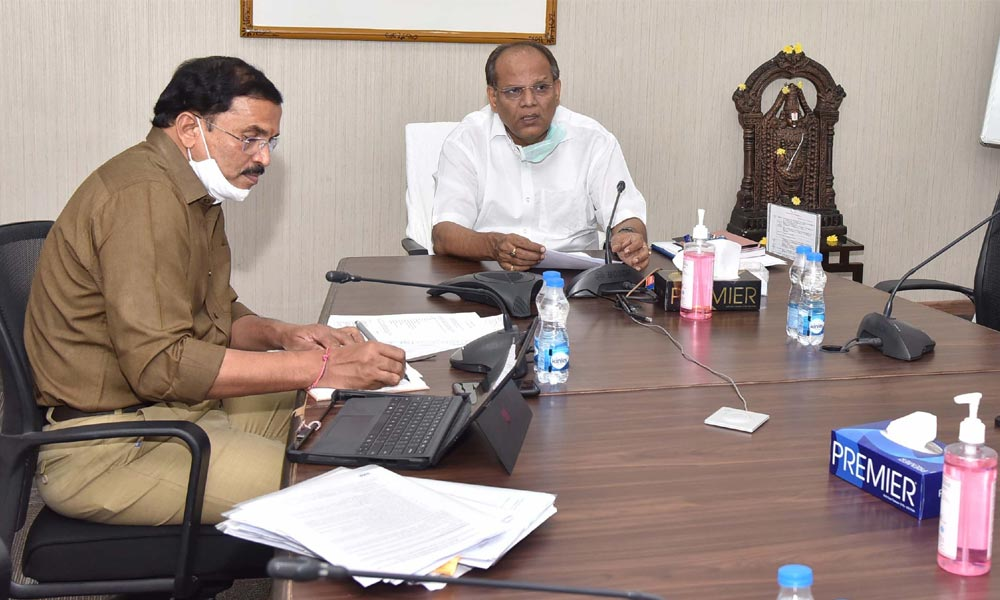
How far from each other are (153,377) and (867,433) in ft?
3.57

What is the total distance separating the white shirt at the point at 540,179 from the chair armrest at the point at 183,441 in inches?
64.3

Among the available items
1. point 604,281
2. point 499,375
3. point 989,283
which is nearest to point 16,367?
point 499,375

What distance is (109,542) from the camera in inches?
61.0

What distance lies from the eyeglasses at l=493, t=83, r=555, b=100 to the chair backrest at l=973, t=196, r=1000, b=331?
4.17 ft

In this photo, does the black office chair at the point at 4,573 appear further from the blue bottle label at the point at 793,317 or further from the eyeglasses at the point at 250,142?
the blue bottle label at the point at 793,317

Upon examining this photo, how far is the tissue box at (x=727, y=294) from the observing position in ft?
7.23

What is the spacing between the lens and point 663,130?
417cm

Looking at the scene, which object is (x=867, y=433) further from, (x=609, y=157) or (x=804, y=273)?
(x=609, y=157)

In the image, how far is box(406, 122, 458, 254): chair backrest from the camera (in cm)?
318

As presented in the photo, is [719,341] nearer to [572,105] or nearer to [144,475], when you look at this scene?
[144,475]

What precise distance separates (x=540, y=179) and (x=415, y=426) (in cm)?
178

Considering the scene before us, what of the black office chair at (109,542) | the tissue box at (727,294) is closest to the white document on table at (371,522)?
the black office chair at (109,542)

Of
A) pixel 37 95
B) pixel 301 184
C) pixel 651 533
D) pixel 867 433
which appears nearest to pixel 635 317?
pixel 867 433

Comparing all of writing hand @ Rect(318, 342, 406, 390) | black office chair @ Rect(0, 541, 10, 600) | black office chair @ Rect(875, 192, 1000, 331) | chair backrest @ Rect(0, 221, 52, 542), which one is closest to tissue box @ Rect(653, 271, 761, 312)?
black office chair @ Rect(875, 192, 1000, 331)
